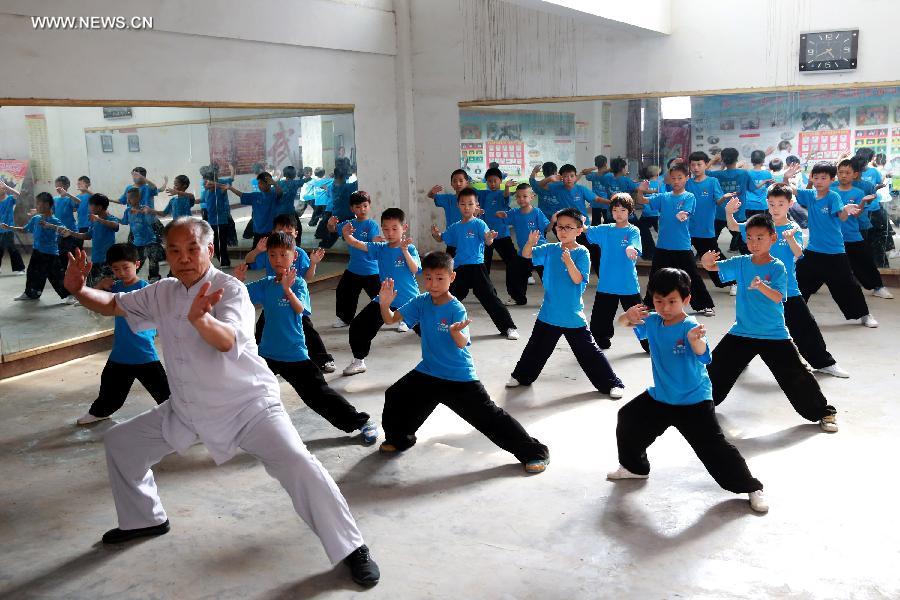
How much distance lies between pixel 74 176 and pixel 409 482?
14.0ft

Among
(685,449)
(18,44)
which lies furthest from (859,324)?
(18,44)

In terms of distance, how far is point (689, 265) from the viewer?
771cm

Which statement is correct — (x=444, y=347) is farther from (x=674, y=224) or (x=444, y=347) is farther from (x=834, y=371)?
(x=674, y=224)

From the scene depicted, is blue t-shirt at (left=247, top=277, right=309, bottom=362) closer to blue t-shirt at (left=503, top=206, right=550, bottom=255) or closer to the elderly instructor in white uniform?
the elderly instructor in white uniform

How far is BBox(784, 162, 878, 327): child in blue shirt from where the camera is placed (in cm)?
724

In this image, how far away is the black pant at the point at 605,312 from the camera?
6516 millimetres

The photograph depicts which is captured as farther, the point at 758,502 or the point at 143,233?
the point at 143,233

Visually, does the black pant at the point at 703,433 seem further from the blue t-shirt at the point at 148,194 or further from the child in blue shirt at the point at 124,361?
the blue t-shirt at the point at 148,194

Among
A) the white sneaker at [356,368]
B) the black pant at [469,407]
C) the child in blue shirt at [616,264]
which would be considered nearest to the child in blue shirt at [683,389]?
the black pant at [469,407]

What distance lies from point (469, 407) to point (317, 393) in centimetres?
93

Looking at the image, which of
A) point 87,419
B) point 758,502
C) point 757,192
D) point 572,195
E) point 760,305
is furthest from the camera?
point 572,195

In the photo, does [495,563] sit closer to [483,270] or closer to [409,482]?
[409,482]

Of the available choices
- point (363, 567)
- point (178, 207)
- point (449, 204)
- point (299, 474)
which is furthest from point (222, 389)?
point (449, 204)

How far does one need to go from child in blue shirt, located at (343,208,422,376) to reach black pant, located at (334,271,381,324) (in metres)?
0.65
